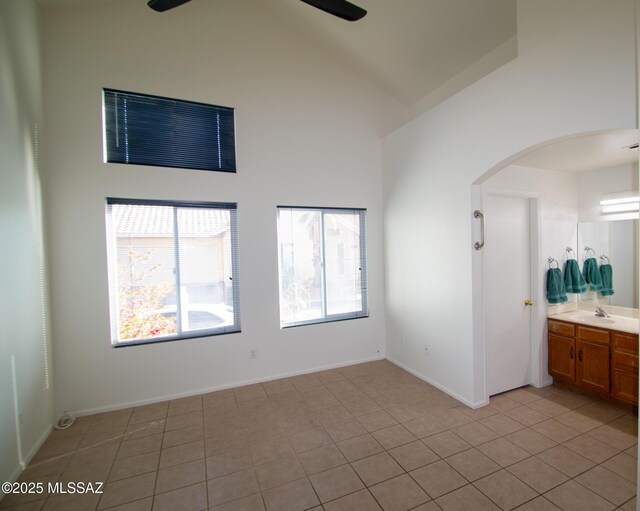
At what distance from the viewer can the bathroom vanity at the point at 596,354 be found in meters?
2.71

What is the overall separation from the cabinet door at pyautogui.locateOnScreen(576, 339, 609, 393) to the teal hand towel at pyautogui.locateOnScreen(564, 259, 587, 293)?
618 millimetres

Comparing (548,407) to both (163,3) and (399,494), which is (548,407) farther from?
(163,3)

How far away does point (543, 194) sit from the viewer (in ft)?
11.0

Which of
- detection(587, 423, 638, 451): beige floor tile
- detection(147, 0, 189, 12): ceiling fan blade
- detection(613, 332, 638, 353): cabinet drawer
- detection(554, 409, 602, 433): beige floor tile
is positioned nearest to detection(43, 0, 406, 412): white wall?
detection(147, 0, 189, 12): ceiling fan blade

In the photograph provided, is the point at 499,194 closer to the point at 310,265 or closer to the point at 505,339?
the point at 505,339

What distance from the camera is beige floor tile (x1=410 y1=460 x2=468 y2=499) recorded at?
6.31ft

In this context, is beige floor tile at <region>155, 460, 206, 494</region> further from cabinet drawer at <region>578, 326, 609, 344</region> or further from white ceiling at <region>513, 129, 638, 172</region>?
cabinet drawer at <region>578, 326, 609, 344</region>

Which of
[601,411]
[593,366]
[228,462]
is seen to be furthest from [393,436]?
[593,366]

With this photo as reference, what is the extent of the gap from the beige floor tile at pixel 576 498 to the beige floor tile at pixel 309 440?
1.49 metres

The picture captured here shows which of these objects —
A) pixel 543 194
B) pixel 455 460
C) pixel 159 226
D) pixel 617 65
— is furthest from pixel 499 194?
pixel 159 226

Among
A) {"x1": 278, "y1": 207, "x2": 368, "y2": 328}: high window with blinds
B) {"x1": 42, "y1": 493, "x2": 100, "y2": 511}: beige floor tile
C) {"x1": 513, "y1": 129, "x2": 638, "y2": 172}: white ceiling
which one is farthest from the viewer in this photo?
{"x1": 278, "y1": 207, "x2": 368, "y2": 328}: high window with blinds

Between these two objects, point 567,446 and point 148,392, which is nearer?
point 567,446

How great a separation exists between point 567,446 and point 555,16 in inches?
124

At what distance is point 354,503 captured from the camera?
1.83 meters
